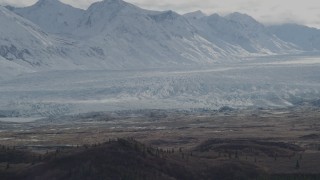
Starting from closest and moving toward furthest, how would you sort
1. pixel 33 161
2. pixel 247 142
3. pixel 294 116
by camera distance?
pixel 33 161, pixel 247 142, pixel 294 116

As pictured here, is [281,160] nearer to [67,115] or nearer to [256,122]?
[256,122]

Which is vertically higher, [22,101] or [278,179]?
[22,101]

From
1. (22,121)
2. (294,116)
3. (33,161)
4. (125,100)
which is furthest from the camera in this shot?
(125,100)

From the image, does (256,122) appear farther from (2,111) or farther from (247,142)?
(2,111)

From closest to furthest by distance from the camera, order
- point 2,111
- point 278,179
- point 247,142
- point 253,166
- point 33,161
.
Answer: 1. point 278,179
2. point 253,166
3. point 33,161
4. point 247,142
5. point 2,111

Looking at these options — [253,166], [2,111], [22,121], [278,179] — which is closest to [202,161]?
[253,166]

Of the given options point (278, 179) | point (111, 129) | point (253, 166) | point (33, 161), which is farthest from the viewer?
point (111, 129)

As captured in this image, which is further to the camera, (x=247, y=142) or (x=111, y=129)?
(x=111, y=129)

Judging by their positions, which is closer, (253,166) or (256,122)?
(253,166)

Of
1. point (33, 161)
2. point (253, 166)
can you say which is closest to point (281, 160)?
point (253, 166)
